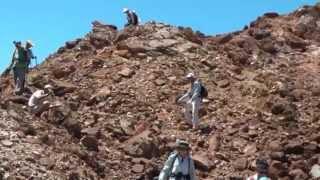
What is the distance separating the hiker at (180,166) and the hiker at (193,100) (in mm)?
8497

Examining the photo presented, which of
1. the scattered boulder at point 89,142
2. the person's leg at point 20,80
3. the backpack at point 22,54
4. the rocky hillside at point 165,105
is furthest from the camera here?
A: the person's leg at point 20,80

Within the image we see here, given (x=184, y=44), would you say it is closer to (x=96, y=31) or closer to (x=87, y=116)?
(x=96, y=31)

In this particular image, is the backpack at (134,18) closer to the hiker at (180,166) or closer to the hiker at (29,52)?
the hiker at (29,52)

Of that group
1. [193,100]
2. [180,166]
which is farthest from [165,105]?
[180,166]

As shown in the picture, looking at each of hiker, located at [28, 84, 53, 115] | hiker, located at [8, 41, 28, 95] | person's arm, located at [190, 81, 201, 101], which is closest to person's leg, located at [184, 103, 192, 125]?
person's arm, located at [190, 81, 201, 101]

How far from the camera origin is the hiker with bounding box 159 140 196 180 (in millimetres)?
10828

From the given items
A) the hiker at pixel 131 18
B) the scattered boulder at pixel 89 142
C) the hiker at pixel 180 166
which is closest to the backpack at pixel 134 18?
the hiker at pixel 131 18

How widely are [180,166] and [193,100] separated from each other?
8683 mm

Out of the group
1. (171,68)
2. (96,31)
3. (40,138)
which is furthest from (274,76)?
(40,138)

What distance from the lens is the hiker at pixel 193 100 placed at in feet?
63.8

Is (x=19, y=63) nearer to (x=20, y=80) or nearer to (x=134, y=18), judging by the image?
(x=20, y=80)

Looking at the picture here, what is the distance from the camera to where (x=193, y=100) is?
63.9 feet

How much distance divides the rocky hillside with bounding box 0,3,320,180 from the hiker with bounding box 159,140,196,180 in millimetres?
4330

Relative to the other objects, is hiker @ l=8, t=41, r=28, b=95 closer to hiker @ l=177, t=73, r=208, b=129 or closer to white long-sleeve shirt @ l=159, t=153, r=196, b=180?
hiker @ l=177, t=73, r=208, b=129
